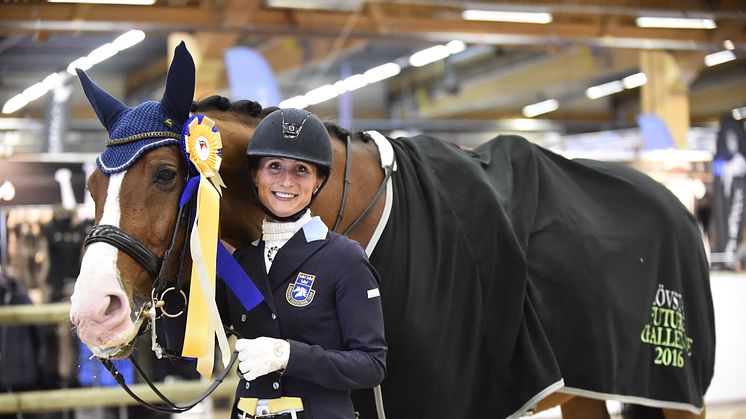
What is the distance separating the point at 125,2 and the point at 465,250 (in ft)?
13.4

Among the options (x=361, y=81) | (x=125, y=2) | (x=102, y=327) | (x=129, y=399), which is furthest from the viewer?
(x=361, y=81)

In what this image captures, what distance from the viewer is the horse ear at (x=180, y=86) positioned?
1.59 metres

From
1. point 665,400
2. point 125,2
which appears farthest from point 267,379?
point 125,2

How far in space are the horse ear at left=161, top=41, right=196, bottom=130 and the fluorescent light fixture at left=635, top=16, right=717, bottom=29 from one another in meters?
6.08

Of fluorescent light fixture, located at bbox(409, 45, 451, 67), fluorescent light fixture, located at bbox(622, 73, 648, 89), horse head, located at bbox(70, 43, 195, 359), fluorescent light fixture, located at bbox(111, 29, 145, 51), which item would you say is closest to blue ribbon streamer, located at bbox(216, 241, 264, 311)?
horse head, located at bbox(70, 43, 195, 359)

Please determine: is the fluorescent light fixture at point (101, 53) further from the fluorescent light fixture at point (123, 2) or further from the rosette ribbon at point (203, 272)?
the rosette ribbon at point (203, 272)

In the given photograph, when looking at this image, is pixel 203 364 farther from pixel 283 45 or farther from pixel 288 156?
pixel 283 45

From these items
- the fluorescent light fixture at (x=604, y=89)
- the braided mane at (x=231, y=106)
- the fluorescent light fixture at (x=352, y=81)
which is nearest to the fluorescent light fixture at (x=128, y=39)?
the fluorescent light fixture at (x=352, y=81)

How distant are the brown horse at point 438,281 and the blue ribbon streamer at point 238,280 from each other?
9cm

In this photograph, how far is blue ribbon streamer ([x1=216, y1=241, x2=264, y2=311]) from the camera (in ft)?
4.89

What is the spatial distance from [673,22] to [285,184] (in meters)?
6.40

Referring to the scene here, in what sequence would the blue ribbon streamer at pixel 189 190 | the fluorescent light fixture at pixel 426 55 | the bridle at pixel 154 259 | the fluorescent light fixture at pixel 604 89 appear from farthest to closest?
the fluorescent light fixture at pixel 604 89 < the fluorescent light fixture at pixel 426 55 < the blue ribbon streamer at pixel 189 190 < the bridle at pixel 154 259

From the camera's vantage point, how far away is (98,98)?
1.66 meters

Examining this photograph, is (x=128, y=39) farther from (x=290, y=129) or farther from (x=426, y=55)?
(x=290, y=129)
